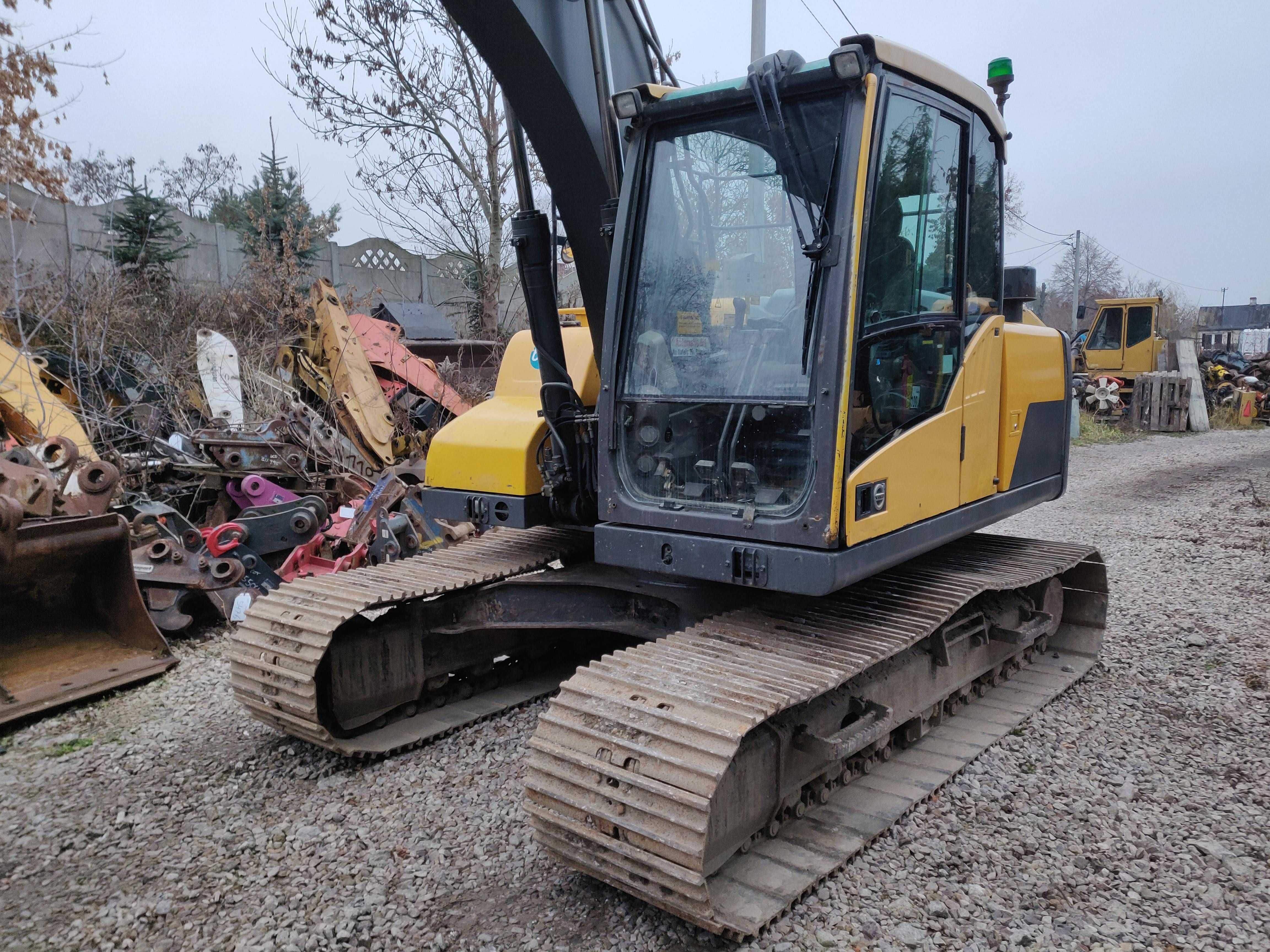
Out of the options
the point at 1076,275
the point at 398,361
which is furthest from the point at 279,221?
the point at 1076,275

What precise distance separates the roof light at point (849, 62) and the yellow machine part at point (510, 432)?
156 centimetres

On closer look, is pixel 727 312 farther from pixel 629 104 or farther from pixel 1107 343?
pixel 1107 343

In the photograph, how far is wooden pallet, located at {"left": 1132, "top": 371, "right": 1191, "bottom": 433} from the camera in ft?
58.9

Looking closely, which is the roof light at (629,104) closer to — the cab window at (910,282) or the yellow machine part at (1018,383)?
the cab window at (910,282)

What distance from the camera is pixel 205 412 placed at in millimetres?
8531

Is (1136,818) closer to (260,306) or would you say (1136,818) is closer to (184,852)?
(184,852)

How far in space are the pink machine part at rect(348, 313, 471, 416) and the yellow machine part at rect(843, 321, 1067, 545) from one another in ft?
19.0

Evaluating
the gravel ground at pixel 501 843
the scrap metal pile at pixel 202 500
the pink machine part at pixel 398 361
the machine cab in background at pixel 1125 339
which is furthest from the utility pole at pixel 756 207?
the machine cab in background at pixel 1125 339

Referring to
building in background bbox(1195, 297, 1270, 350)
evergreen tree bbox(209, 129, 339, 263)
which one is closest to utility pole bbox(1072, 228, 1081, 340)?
building in background bbox(1195, 297, 1270, 350)

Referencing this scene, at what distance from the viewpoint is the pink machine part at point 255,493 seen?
682cm

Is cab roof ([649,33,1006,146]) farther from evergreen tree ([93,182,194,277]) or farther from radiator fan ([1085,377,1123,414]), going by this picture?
radiator fan ([1085,377,1123,414])

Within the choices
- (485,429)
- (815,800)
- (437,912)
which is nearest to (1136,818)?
(815,800)

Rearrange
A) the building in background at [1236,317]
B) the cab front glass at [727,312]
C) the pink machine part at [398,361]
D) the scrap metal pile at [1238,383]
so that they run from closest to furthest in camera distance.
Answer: the cab front glass at [727,312]
the pink machine part at [398,361]
the scrap metal pile at [1238,383]
the building in background at [1236,317]

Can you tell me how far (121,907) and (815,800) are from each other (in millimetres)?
2242
